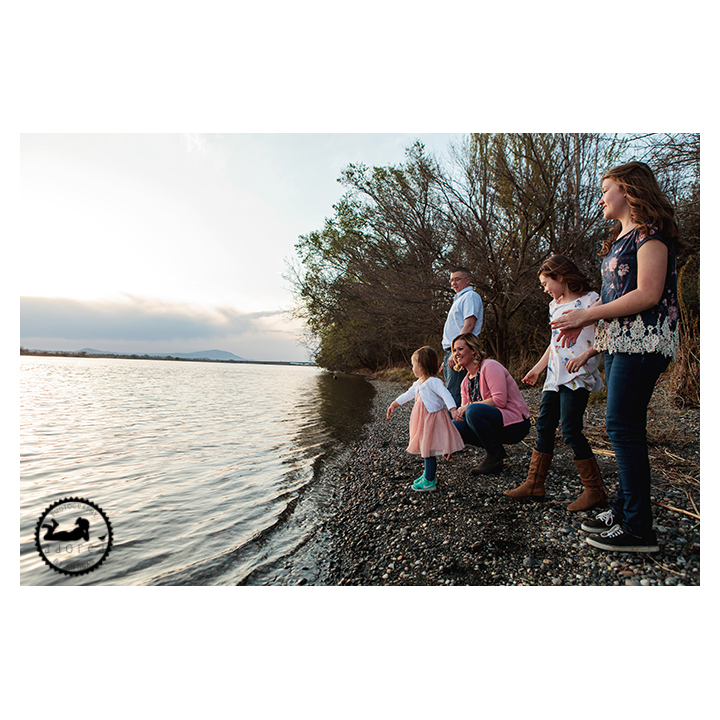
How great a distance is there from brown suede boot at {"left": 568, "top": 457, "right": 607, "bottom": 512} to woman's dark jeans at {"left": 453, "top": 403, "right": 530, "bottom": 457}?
2.80 feet

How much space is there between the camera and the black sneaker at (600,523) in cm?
230

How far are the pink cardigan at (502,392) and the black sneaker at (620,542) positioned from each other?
1.39m

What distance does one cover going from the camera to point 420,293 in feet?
36.1

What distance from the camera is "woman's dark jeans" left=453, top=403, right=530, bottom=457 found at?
3.50 metres

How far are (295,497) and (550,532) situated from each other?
2.59 m

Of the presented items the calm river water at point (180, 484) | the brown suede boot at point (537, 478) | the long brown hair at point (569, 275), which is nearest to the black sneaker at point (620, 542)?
the brown suede boot at point (537, 478)

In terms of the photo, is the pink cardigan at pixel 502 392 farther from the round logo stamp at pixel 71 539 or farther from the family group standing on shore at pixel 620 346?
the round logo stamp at pixel 71 539

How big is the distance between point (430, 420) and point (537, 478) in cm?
94

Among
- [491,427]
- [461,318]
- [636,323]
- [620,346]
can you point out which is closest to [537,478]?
[491,427]

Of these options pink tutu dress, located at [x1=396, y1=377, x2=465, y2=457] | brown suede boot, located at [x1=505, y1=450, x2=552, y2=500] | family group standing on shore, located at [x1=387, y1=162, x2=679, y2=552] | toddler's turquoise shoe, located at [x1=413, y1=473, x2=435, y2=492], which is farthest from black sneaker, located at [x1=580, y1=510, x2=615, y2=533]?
toddler's turquoise shoe, located at [x1=413, y1=473, x2=435, y2=492]

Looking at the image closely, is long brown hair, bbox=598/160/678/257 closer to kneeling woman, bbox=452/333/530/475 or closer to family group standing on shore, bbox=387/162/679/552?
family group standing on shore, bbox=387/162/679/552

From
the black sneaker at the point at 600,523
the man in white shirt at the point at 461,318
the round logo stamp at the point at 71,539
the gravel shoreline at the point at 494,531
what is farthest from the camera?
the man in white shirt at the point at 461,318
